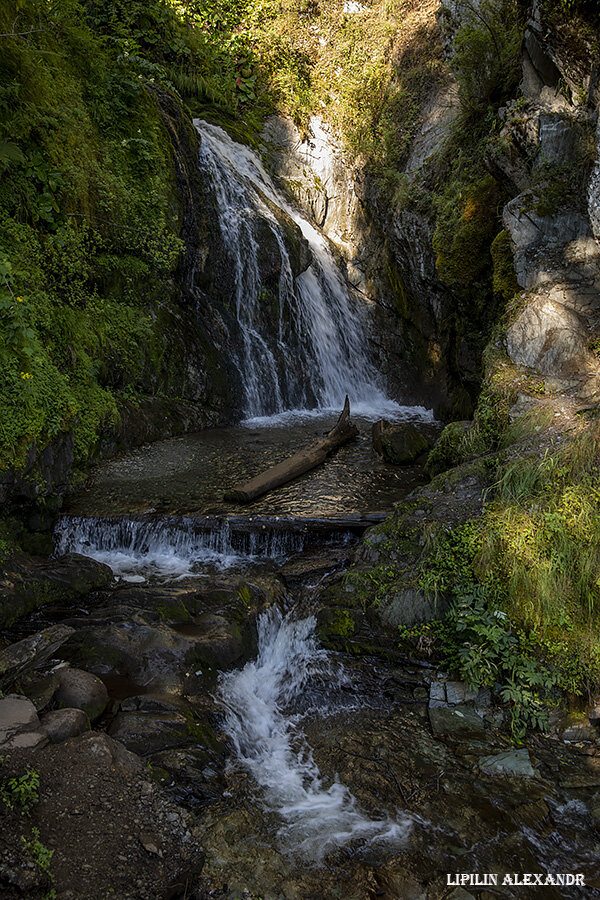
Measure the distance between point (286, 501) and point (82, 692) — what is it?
3960 mm

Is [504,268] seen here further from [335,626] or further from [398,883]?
[398,883]

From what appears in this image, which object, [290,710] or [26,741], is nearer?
[26,741]

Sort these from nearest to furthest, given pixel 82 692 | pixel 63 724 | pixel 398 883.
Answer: pixel 398 883 → pixel 63 724 → pixel 82 692

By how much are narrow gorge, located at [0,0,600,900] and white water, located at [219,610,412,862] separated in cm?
3

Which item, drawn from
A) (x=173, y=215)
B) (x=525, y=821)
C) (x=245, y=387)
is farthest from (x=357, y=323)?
(x=525, y=821)

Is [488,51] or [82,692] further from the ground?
[488,51]

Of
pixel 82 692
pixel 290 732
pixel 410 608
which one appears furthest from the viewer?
pixel 410 608

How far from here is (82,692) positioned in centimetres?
405

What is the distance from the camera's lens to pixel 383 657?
503 cm

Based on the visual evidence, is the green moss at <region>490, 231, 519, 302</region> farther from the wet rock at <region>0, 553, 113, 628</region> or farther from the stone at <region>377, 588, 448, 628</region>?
the wet rock at <region>0, 553, 113, 628</region>

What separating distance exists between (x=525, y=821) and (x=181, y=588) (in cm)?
378

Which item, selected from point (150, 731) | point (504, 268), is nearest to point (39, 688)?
point (150, 731)

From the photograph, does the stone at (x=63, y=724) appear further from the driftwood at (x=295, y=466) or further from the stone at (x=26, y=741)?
the driftwood at (x=295, y=466)

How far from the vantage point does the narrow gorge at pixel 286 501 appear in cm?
337
